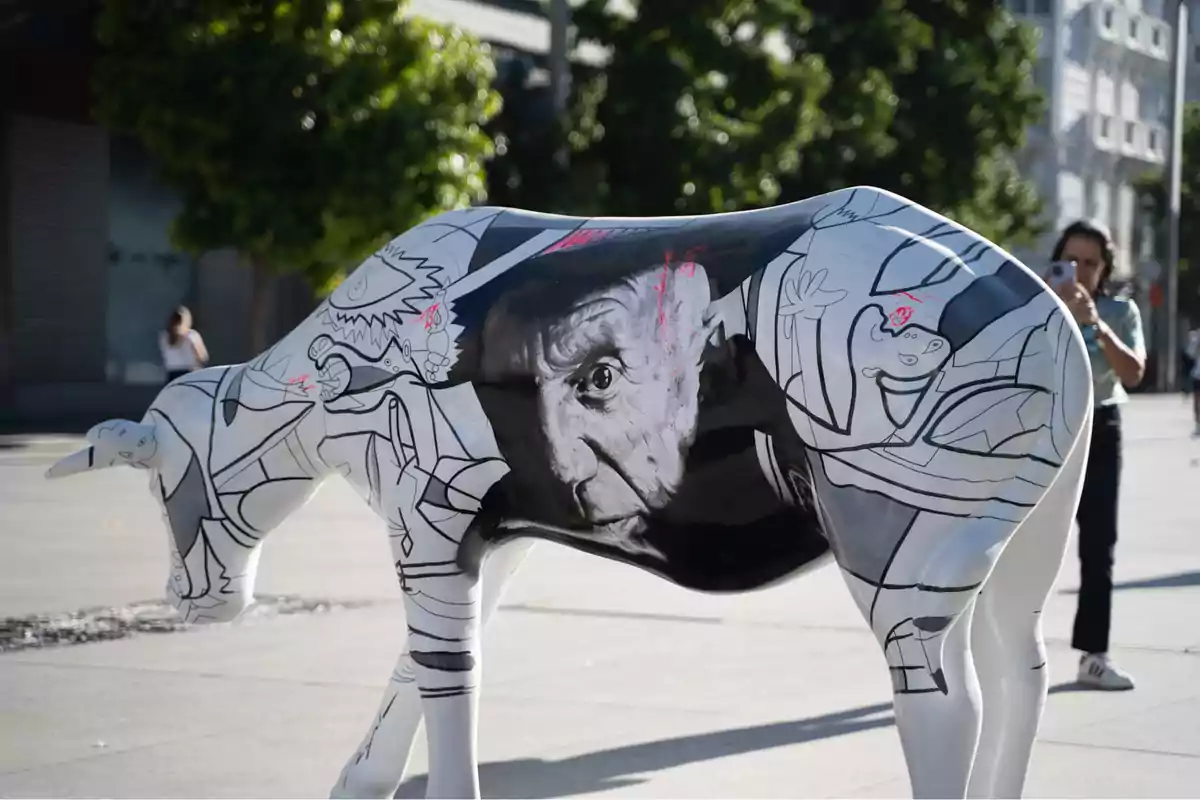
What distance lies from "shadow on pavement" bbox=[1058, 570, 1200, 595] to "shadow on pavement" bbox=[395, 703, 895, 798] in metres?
4.00

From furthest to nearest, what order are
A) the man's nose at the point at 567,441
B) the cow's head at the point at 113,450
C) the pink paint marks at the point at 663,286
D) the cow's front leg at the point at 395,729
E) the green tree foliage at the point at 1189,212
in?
1. the green tree foliage at the point at 1189,212
2. the cow's front leg at the point at 395,729
3. the cow's head at the point at 113,450
4. the man's nose at the point at 567,441
5. the pink paint marks at the point at 663,286

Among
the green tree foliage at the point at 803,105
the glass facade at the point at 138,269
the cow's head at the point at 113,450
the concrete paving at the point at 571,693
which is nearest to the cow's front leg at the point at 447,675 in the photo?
the cow's head at the point at 113,450

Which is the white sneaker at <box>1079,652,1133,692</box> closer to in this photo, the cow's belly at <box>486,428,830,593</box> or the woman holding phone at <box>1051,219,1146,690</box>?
the woman holding phone at <box>1051,219,1146,690</box>

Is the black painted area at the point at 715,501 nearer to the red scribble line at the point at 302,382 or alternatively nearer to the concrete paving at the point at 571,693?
the red scribble line at the point at 302,382

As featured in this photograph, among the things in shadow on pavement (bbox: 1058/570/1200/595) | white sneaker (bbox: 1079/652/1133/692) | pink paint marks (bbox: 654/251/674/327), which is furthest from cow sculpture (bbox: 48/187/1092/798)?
shadow on pavement (bbox: 1058/570/1200/595)

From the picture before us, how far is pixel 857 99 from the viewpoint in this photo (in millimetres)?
33406


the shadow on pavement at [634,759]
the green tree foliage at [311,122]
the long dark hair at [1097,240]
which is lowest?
the shadow on pavement at [634,759]

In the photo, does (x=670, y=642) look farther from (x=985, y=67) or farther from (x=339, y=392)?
(x=985, y=67)

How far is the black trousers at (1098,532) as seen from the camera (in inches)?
301

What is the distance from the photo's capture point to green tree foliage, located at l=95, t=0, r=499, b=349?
22969mm

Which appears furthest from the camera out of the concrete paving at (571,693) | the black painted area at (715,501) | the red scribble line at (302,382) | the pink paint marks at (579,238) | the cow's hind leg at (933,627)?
the concrete paving at (571,693)

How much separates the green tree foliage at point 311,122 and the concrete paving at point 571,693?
456 inches

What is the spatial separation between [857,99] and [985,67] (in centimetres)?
448

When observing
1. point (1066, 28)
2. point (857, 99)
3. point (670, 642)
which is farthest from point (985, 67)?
point (670, 642)
